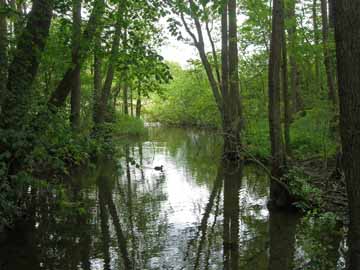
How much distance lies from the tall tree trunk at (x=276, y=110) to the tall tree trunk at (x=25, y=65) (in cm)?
479

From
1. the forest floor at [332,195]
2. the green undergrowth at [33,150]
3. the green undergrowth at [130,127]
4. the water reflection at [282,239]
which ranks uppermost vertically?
the green undergrowth at [130,127]

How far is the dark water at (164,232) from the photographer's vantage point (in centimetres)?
607

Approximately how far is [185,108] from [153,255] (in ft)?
120

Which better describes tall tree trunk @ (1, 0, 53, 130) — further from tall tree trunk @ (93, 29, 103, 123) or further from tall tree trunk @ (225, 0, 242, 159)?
tall tree trunk @ (225, 0, 242, 159)

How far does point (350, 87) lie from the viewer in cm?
319

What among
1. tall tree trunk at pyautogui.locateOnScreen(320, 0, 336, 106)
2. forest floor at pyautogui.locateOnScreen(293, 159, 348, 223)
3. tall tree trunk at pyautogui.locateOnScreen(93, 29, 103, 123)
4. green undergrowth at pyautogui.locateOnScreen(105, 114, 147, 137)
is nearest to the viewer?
forest floor at pyautogui.locateOnScreen(293, 159, 348, 223)

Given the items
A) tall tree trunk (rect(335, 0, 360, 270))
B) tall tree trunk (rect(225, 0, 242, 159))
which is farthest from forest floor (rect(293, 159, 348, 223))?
tall tree trunk (rect(225, 0, 242, 159))

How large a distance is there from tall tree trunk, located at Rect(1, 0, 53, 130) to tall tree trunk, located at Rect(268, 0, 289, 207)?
189 inches

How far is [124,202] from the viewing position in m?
10.0

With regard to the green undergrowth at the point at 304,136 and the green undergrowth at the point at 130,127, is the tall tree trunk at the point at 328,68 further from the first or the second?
the green undergrowth at the point at 130,127

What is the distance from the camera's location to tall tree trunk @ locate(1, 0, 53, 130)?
537 cm

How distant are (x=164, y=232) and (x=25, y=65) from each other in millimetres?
3939

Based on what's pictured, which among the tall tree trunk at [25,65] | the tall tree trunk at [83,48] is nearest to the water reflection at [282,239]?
the tall tree trunk at [25,65]

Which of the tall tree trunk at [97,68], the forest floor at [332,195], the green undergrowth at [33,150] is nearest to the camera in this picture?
the green undergrowth at [33,150]
